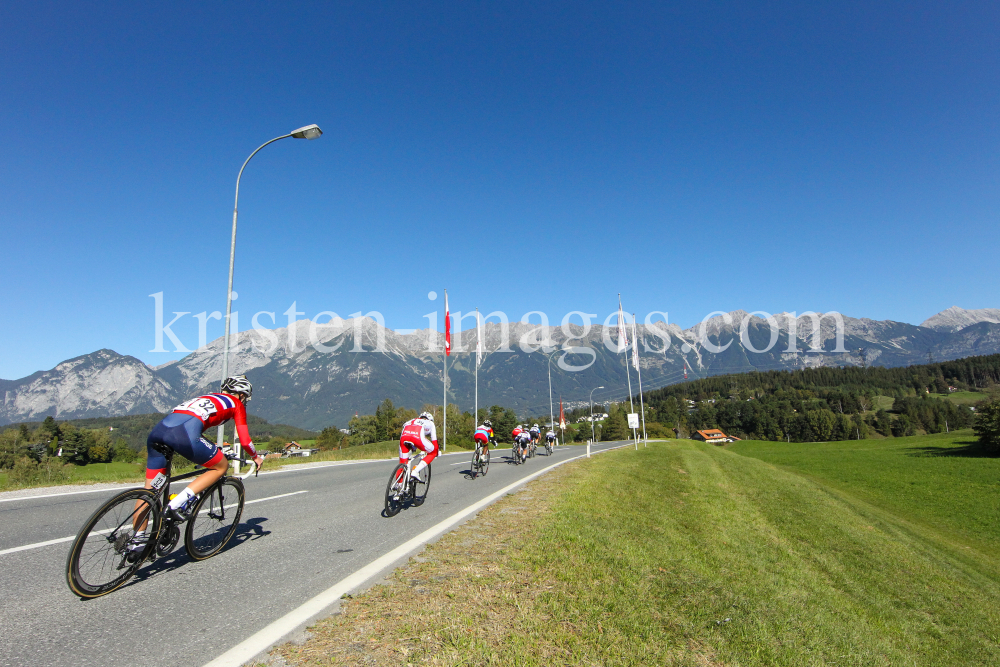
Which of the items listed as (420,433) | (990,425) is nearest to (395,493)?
(420,433)

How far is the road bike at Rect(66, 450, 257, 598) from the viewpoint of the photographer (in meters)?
4.28

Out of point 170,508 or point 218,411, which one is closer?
point 170,508

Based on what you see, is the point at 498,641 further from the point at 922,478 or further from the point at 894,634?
the point at 922,478

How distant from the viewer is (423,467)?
930cm

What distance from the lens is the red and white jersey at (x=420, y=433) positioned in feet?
30.5

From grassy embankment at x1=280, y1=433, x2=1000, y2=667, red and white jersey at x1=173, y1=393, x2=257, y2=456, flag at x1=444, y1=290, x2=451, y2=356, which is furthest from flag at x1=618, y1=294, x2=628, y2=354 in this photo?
red and white jersey at x1=173, y1=393, x2=257, y2=456

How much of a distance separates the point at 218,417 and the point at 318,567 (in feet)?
6.52

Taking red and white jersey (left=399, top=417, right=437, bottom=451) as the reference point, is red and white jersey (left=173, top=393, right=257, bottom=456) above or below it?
above

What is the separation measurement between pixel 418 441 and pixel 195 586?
490 cm

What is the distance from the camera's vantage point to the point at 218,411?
5.48 meters

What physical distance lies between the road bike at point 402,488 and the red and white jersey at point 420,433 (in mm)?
195

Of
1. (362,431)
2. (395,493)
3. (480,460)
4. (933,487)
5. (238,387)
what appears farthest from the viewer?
(362,431)

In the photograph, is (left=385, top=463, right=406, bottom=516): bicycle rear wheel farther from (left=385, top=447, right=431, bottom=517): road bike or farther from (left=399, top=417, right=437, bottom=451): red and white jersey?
(left=399, top=417, right=437, bottom=451): red and white jersey

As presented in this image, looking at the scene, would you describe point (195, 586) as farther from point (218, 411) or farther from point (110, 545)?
point (218, 411)
